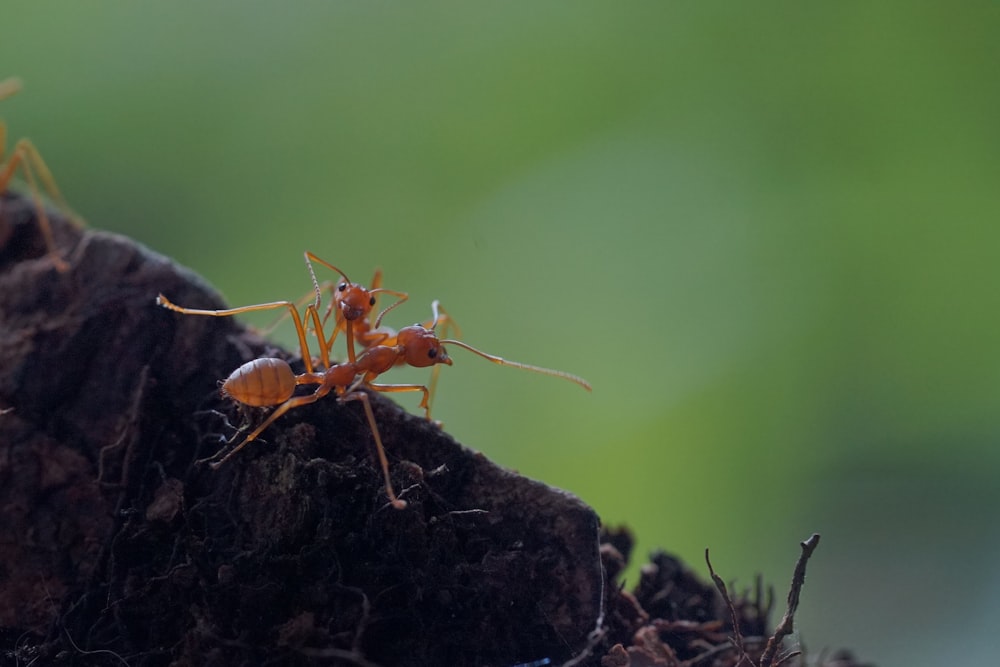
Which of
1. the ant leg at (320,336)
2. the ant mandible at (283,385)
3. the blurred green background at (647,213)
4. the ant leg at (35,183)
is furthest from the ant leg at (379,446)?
the blurred green background at (647,213)

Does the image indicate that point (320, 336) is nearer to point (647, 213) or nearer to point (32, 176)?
point (32, 176)

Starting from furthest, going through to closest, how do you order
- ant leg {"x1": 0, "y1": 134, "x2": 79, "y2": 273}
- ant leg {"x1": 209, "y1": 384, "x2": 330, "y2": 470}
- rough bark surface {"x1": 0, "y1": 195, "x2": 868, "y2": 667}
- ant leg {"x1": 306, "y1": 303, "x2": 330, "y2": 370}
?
ant leg {"x1": 0, "y1": 134, "x2": 79, "y2": 273}, ant leg {"x1": 306, "y1": 303, "x2": 330, "y2": 370}, ant leg {"x1": 209, "y1": 384, "x2": 330, "y2": 470}, rough bark surface {"x1": 0, "y1": 195, "x2": 868, "y2": 667}

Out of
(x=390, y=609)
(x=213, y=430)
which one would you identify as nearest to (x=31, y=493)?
(x=213, y=430)

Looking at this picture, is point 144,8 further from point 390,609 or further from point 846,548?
point 846,548

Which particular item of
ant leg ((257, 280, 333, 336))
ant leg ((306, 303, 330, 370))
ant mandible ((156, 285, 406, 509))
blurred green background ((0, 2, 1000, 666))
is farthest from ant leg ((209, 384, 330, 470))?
blurred green background ((0, 2, 1000, 666))

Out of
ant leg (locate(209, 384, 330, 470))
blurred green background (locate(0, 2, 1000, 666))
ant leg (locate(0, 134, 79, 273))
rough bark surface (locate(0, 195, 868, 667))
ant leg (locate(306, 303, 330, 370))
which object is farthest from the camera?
blurred green background (locate(0, 2, 1000, 666))

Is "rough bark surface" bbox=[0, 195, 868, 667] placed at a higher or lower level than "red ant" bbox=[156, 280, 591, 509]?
lower

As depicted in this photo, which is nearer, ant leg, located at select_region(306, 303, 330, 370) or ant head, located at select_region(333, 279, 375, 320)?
ant leg, located at select_region(306, 303, 330, 370)

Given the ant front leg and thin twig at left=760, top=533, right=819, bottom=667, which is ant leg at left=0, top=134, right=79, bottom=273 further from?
thin twig at left=760, top=533, right=819, bottom=667
